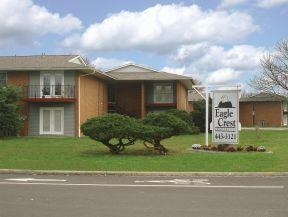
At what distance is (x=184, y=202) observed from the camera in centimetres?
1106

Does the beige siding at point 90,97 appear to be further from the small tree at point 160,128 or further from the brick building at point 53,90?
the small tree at point 160,128

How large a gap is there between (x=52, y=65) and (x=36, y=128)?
455 cm

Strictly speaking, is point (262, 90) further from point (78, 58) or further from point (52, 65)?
point (52, 65)

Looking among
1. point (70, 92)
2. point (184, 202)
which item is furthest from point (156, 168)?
point (70, 92)

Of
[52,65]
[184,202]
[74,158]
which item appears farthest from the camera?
[52,65]

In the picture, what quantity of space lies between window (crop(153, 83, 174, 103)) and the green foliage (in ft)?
46.8

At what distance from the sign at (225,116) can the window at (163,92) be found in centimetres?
2273

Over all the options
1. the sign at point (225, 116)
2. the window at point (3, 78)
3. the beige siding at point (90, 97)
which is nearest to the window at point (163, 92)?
the beige siding at point (90, 97)

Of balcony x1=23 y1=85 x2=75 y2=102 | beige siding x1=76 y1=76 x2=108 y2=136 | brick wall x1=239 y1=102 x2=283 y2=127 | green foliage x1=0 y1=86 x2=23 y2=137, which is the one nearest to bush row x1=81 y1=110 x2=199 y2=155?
green foliage x1=0 y1=86 x2=23 y2=137

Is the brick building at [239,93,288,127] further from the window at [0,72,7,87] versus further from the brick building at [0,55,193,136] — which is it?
the window at [0,72,7,87]

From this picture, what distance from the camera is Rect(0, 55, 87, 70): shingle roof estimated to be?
38.7 metres

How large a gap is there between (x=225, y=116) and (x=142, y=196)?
1363 cm

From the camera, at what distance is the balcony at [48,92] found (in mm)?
38844

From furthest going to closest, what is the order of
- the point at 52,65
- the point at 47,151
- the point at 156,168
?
the point at 52,65 → the point at 47,151 → the point at 156,168
